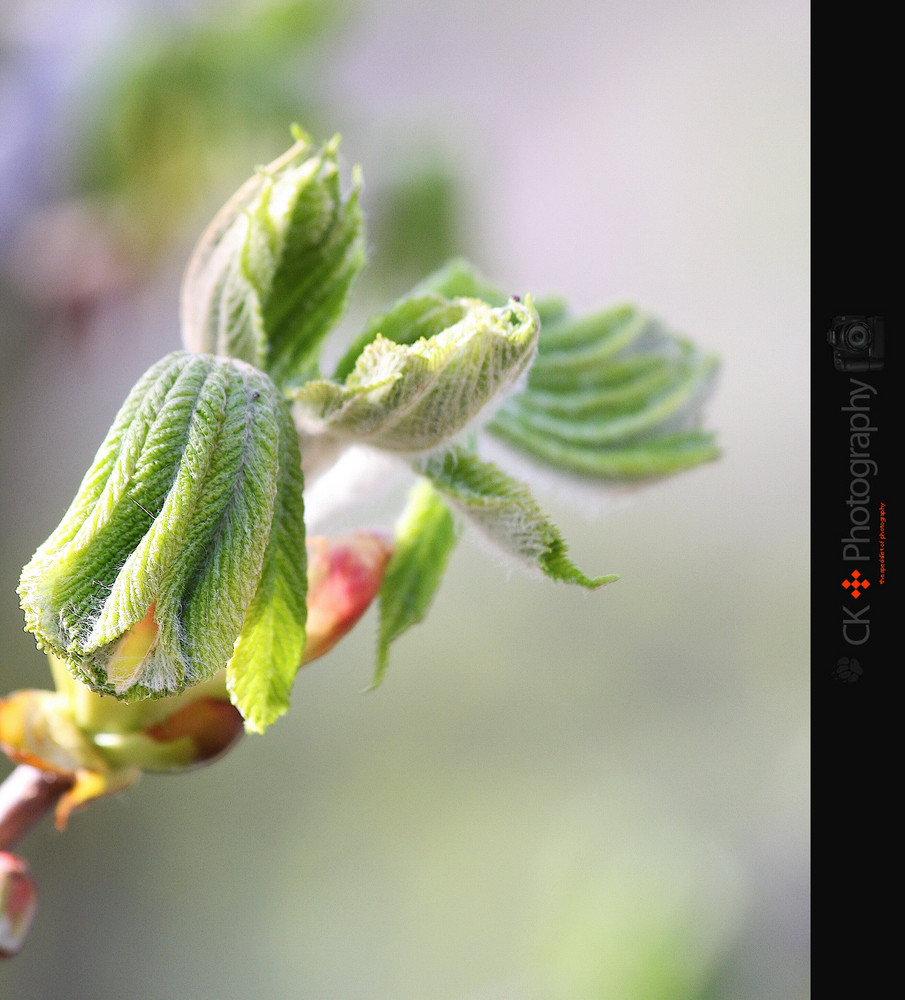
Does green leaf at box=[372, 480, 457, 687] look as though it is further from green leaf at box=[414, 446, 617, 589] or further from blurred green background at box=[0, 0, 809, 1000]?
blurred green background at box=[0, 0, 809, 1000]

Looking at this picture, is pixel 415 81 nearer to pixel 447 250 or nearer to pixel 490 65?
pixel 490 65

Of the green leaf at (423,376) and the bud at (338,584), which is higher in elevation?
the green leaf at (423,376)

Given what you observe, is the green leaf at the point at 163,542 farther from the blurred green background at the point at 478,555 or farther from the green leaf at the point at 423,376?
the blurred green background at the point at 478,555

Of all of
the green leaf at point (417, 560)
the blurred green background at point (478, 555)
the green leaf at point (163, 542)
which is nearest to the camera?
the green leaf at point (163, 542)

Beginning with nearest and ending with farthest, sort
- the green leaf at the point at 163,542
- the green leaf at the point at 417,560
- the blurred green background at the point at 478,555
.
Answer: the green leaf at the point at 163,542
the green leaf at the point at 417,560
the blurred green background at the point at 478,555

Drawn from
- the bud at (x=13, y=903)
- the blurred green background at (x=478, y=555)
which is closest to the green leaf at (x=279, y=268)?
the bud at (x=13, y=903)

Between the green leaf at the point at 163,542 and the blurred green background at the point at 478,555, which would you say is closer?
the green leaf at the point at 163,542
